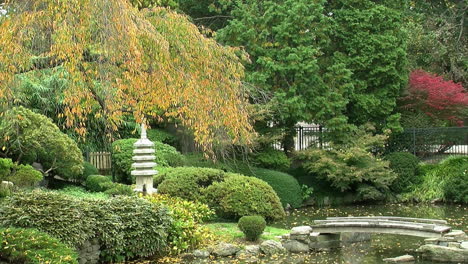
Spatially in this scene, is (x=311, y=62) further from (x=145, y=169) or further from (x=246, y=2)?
(x=145, y=169)

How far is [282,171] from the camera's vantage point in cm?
2083

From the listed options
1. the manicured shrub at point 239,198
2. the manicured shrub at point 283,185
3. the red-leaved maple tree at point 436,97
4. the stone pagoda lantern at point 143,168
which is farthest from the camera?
the red-leaved maple tree at point 436,97

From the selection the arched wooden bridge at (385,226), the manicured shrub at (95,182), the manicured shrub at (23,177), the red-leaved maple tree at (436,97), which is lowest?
the arched wooden bridge at (385,226)

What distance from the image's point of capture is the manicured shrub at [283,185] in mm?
19016

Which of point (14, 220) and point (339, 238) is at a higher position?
point (14, 220)

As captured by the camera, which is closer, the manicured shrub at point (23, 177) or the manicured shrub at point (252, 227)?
the manicured shrub at point (252, 227)

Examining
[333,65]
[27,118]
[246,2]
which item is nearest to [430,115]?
[333,65]

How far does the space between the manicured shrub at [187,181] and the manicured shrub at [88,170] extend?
3319mm

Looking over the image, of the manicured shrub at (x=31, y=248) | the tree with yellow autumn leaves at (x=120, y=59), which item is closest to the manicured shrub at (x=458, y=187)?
the tree with yellow autumn leaves at (x=120, y=59)

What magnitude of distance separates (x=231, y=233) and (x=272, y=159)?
7148mm

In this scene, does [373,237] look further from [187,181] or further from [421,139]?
[421,139]

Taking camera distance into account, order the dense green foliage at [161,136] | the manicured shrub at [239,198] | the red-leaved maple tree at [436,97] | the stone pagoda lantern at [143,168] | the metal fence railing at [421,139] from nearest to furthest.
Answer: the manicured shrub at [239,198] < the stone pagoda lantern at [143,168] < the dense green foliage at [161,136] < the red-leaved maple tree at [436,97] < the metal fence railing at [421,139]

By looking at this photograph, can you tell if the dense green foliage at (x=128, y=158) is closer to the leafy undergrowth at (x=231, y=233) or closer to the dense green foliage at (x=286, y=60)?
the dense green foliage at (x=286, y=60)

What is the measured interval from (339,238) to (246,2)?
10.0 m
